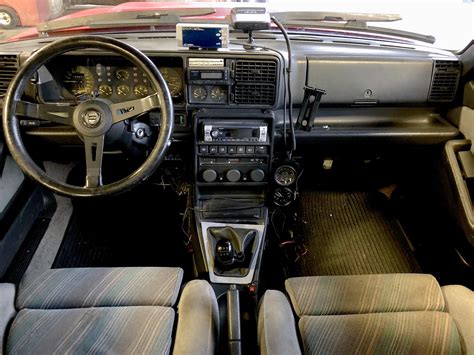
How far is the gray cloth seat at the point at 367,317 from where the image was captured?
1164 mm

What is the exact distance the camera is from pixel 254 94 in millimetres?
1637

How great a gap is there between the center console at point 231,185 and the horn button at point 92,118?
0.39 m

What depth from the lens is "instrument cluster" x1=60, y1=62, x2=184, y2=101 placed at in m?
1.61

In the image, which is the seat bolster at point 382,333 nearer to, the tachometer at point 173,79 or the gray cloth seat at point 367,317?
the gray cloth seat at point 367,317

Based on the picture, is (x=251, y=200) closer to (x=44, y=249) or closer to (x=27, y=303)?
(x=27, y=303)

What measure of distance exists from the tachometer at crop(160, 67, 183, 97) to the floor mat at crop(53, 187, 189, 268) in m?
0.80

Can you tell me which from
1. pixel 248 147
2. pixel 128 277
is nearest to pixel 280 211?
pixel 248 147

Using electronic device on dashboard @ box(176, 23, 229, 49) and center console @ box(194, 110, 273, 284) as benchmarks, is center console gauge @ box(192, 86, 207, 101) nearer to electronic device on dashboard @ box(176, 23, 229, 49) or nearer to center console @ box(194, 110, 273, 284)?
center console @ box(194, 110, 273, 284)

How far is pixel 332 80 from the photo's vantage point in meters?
1.72

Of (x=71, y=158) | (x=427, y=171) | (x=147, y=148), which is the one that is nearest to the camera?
(x=147, y=148)

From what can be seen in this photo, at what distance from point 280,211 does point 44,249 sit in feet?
3.55

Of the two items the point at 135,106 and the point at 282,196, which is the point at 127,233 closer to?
the point at 282,196

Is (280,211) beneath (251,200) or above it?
beneath

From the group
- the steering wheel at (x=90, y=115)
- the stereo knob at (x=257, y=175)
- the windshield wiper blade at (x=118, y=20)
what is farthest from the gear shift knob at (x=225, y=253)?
the windshield wiper blade at (x=118, y=20)
